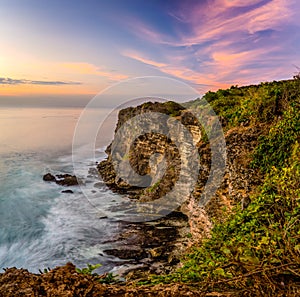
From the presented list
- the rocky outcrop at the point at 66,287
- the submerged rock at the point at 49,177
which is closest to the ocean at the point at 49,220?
the submerged rock at the point at 49,177

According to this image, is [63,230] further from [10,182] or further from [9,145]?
[9,145]

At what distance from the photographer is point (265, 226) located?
602 cm

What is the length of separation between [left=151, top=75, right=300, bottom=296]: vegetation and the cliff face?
74 cm

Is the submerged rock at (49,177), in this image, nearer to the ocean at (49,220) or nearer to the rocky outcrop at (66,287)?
the ocean at (49,220)

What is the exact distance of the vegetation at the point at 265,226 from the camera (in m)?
3.32

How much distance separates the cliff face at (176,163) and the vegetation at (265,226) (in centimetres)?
74

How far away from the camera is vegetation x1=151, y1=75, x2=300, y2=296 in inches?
131

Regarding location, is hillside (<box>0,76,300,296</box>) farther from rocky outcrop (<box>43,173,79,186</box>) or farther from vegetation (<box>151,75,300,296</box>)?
rocky outcrop (<box>43,173,79,186</box>)

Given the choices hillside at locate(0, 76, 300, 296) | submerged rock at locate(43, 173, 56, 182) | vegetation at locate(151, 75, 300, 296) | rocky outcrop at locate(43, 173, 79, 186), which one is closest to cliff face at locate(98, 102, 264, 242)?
hillside at locate(0, 76, 300, 296)

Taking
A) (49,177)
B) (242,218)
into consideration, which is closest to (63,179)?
(49,177)

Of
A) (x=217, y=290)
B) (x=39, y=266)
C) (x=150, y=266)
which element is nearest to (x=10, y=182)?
(x=39, y=266)

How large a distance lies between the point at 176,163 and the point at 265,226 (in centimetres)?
1601

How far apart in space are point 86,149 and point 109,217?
3538cm

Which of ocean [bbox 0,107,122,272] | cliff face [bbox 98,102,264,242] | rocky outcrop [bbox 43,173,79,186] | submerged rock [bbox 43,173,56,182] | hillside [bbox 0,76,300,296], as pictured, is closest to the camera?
hillside [bbox 0,76,300,296]
